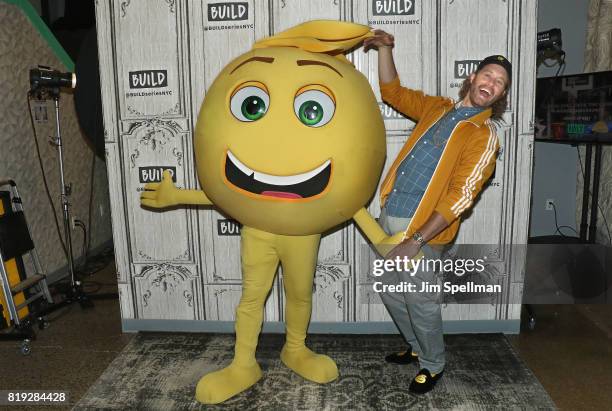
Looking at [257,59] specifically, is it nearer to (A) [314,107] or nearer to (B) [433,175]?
(A) [314,107]

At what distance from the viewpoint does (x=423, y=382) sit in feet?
7.57

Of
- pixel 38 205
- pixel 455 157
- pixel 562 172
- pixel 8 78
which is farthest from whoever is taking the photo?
pixel 562 172

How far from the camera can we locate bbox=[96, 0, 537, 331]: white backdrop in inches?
102

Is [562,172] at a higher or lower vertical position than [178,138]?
lower

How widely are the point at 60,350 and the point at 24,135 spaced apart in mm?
1650

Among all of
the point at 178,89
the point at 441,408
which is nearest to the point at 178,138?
the point at 178,89

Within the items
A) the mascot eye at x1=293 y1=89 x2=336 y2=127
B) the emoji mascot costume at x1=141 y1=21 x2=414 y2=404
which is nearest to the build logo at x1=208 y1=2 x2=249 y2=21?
the emoji mascot costume at x1=141 y1=21 x2=414 y2=404

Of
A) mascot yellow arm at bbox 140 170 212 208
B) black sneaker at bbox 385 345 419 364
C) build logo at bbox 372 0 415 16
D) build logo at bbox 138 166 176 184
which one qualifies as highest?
build logo at bbox 372 0 415 16

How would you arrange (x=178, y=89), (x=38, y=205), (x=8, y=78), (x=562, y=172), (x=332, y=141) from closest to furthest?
(x=332, y=141) < (x=178, y=89) < (x=8, y=78) < (x=38, y=205) < (x=562, y=172)

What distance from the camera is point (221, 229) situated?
2859 millimetres

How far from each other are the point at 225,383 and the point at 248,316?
1.01ft

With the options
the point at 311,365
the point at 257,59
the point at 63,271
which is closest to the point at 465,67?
the point at 257,59

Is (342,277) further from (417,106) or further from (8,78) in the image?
(8,78)

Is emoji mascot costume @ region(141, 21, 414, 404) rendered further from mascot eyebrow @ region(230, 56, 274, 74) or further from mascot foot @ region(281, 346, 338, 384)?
mascot foot @ region(281, 346, 338, 384)
